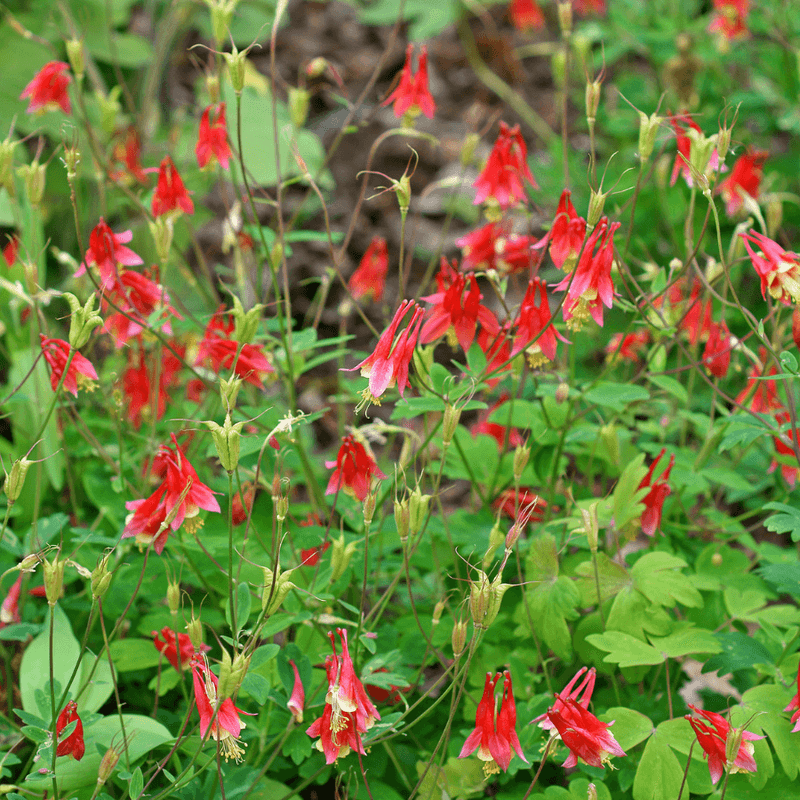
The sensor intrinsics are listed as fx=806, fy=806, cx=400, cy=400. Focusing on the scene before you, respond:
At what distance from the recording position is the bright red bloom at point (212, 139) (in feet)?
4.68

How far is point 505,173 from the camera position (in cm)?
146

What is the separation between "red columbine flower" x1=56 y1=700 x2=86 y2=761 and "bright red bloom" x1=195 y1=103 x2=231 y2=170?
3.02ft

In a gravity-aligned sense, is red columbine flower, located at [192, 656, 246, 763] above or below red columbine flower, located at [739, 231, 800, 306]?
below

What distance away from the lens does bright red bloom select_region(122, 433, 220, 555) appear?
104cm

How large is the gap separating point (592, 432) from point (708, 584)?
1.07ft

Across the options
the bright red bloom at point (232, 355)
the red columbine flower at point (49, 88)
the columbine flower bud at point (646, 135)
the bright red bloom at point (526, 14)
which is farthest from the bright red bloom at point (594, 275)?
the bright red bloom at point (526, 14)

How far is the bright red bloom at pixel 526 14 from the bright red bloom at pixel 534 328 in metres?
3.10

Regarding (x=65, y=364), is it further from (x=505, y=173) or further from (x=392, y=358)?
(x=505, y=173)

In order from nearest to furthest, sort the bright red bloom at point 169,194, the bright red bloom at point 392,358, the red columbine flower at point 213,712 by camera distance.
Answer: the red columbine flower at point 213,712
the bright red bloom at point 392,358
the bright red bloom at point 169,194

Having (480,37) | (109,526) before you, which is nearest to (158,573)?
(109,526)

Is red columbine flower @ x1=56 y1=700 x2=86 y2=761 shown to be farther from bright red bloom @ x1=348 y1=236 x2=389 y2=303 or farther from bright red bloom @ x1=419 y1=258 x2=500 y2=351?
bright red bloom @ x1=348 y1=236 x2=389 y2=303

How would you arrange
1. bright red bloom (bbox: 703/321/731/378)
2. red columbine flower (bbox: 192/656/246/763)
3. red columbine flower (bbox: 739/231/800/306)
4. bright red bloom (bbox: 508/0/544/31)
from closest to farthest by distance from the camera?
red columbine flower (bbox: 192/656/246/763) → red columbine flower (bbox: 739/231/800/306) → bright red bloom (bbox: 703/321/731/378) → bright red bloom (bbox: 508/0/544/31)

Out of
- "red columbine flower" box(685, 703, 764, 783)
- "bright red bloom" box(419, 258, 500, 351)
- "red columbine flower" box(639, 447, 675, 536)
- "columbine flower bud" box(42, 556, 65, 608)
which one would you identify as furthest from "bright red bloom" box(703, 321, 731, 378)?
"columbine flower bud" box(42, 556, 65, 608)

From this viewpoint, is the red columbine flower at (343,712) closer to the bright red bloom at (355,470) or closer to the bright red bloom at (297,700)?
the bright red bloom at (297,700)
